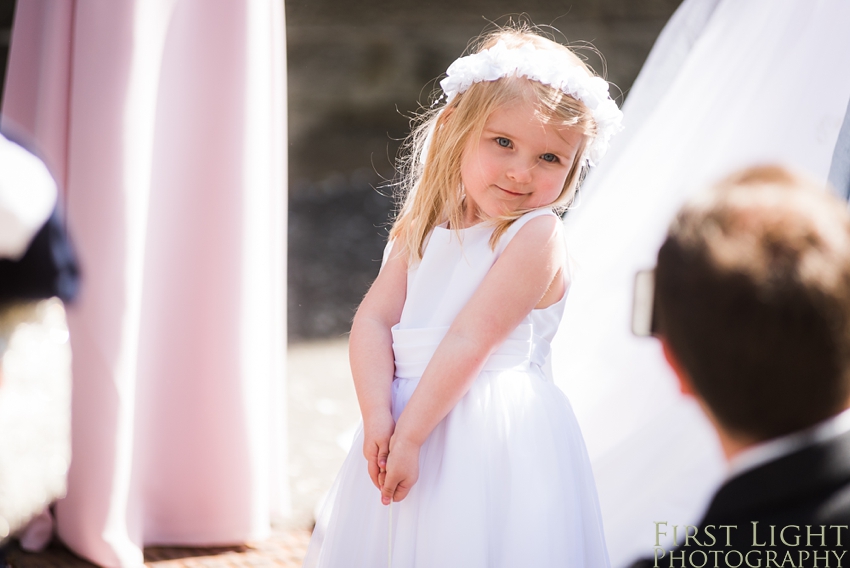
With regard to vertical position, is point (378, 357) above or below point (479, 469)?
above

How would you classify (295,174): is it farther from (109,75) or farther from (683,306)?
(683,306)

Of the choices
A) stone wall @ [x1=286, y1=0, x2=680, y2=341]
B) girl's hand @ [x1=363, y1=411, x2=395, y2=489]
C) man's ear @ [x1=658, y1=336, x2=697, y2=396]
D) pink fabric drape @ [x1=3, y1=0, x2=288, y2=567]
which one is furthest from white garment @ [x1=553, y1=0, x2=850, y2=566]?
stone wall @ [x1=286, y1=0, x2=680, y2=341]

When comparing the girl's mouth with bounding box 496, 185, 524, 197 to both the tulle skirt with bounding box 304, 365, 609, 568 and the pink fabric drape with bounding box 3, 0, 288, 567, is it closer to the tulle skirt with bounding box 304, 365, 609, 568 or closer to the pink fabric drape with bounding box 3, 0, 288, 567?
the tulle skirt with bounding box 304, 365, 609, 568

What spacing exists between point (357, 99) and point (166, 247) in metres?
3.80

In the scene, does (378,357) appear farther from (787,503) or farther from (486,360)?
(787,503)

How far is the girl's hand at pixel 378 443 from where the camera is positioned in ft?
3.01

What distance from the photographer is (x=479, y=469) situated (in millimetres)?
904

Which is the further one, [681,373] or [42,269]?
[42,269]

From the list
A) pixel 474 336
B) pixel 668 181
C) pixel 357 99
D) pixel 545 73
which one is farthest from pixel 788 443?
pixel 357 99

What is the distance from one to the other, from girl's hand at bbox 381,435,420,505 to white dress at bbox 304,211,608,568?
0.05 metres

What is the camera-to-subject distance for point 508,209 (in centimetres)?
97

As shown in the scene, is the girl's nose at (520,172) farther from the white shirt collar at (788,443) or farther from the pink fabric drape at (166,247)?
the pink fabric drape at (166,247)

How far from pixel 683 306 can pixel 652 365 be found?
103cm

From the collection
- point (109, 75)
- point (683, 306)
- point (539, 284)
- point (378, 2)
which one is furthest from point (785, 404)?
point (378, 2)
